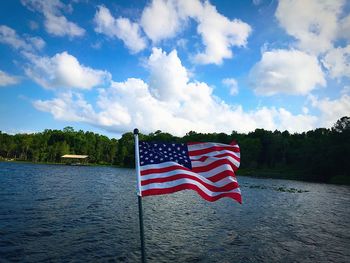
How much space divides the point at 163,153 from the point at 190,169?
119 centimetres

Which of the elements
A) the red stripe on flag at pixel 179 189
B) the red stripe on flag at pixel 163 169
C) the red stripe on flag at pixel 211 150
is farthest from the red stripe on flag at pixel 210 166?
the red stripe on flag at pixel 179 189

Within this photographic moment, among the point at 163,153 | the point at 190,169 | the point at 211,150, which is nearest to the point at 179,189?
the point at 190,169

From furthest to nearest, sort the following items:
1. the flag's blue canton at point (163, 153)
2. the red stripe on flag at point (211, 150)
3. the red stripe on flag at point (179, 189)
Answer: the red stripe on flag at point (211, 150), the flag's blue canton at point (163, 153), the red stripe on flag at point (179, 189)

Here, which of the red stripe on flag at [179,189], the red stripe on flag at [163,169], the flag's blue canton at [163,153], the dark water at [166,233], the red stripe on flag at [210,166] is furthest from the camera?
the dark water at [166,233]

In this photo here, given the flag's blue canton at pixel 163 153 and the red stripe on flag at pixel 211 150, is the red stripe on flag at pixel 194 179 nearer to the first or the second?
the flag's blue canton at pixel 163 153

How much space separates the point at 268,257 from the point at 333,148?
128124mm

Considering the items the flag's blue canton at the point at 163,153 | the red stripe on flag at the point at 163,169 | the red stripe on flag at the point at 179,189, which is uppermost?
the flag's blue canton at the point at 163,153

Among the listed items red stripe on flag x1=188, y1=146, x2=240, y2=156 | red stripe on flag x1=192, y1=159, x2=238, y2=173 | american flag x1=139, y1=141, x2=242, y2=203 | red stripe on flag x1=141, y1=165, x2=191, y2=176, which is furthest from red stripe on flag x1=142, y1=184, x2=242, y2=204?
red stripe on flag x1=188, y1=146, x2=240, y2=156

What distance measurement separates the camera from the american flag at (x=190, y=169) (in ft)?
33.6

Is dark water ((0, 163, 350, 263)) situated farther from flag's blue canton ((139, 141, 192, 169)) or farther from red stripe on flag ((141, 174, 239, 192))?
flag's blue canton ((139, 141, 192, 169))

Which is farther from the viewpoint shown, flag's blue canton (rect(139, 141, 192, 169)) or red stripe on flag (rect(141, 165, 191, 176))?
flag's blue canton (rect(139, 141, 192, 169))

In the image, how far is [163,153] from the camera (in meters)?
10.8

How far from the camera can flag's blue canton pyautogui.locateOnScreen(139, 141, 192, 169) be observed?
10.4m

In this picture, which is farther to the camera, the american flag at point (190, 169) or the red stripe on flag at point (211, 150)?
the red stripe on flag at point (211, 150)
